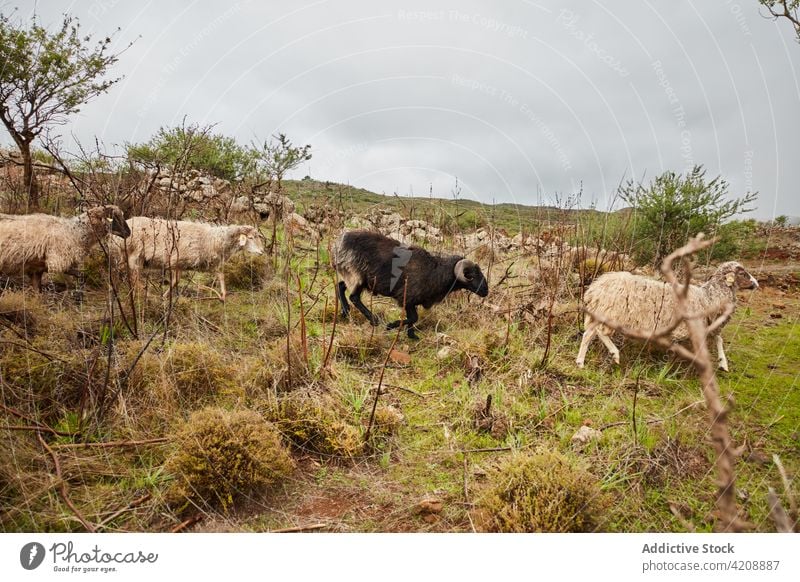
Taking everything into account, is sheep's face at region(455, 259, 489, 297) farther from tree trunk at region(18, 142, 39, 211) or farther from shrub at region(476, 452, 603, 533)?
tree trunk at region(18, 142, 39, 211)

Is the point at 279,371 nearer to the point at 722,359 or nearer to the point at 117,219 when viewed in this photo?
the point at 117,219

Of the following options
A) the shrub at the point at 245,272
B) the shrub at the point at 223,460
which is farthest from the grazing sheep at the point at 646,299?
the shrub at the point at 245,272

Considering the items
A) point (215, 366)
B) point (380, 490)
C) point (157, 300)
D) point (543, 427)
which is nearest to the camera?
point (380, 490)

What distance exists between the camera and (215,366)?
186 inches

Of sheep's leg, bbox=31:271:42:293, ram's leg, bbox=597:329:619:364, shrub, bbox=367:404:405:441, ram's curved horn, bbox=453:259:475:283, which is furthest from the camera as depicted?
ram's curved horn, bbox=453:259:475:283

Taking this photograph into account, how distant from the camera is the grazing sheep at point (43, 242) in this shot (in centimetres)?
612

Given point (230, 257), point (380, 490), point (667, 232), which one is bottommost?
point (380, 490)

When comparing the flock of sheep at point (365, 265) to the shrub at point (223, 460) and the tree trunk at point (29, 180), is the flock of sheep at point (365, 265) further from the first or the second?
the shrub at point (223, 460)

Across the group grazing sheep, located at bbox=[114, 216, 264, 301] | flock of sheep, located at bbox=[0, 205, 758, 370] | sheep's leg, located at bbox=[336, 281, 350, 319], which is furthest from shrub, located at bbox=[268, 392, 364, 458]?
grazing sheep, located at bbox=[114, 216, 264, 301]

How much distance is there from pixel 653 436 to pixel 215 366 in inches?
175

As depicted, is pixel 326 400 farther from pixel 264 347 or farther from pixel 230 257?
pixel 230 257

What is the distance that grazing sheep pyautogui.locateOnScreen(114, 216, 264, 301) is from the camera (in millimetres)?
7379

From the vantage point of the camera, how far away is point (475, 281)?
6.94 meters
